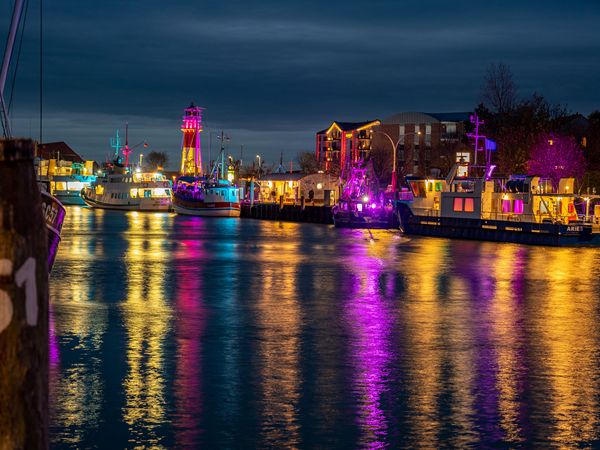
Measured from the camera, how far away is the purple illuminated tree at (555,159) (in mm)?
83562

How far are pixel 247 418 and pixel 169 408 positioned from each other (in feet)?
3.40

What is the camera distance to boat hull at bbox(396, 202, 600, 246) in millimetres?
51906

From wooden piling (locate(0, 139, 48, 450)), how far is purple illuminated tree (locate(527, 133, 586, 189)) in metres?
80.4

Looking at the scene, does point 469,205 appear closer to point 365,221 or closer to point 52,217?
point 365,221

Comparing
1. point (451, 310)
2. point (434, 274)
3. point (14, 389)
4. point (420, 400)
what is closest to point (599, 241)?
point (434, 274)

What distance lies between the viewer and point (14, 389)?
458 centimetres

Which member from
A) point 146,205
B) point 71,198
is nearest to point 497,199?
point 146,205

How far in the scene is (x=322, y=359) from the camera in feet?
50.5

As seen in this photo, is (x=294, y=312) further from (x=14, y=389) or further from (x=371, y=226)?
(x=371, y=226)

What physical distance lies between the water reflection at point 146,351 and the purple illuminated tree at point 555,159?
182 feet

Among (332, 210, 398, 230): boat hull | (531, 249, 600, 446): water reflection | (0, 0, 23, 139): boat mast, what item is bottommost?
(531, 249, 600, 446): water reflection

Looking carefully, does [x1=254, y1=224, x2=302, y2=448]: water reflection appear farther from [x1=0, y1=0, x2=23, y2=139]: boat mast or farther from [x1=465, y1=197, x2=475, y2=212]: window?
[x1=465, y1=197, x2=475, y2=212]: window

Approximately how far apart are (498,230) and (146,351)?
141 feet

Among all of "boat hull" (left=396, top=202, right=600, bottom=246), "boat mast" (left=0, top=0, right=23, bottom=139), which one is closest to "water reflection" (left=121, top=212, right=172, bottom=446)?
"boat mast" (left=0, top=0, right=23, bottom=139)
